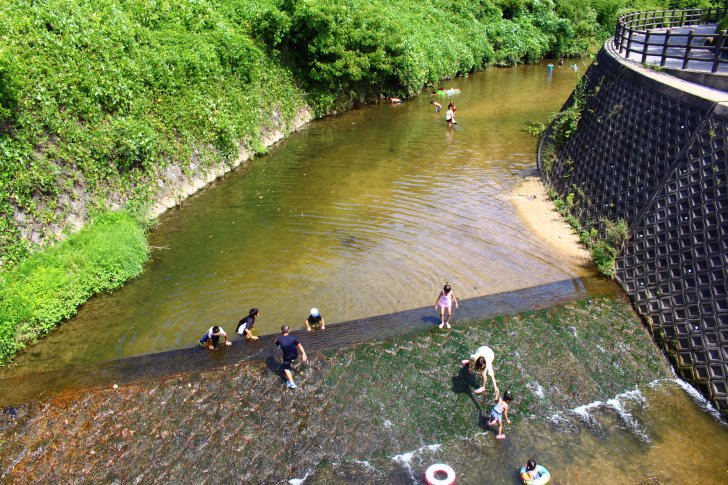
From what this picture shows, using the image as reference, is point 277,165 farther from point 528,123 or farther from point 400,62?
point 528,123

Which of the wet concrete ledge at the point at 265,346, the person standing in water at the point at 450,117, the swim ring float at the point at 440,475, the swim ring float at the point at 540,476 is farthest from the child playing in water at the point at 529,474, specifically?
the person standing in water at the point at 450,117

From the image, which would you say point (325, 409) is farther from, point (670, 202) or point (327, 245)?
point (670, 202)

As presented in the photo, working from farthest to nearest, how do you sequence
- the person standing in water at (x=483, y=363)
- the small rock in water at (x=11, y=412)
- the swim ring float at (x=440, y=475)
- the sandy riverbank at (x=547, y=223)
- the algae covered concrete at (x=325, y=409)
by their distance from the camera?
the sandy riverbank at (x=547, y=223) < the person standing in water at (x=483, y=363) < the small rock in water at (x=11, y=412) < the algae covered concrete at (x=325, y=409) < the swim ring float at (x=440, y=475)

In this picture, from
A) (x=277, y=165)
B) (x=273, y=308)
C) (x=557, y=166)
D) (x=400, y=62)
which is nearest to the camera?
(x=273, y=308)

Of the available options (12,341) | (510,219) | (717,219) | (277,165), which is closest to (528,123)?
(510,219)

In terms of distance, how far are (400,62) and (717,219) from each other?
24216 mm

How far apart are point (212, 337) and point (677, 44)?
75.3 ft

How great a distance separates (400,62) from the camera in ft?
107

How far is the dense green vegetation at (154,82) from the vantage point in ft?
47.5

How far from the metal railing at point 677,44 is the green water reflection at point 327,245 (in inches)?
257

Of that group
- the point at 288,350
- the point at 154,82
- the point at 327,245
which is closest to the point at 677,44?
the point at 327,245

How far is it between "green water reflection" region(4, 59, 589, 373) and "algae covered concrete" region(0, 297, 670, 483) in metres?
1.85

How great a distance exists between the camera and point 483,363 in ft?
35.2

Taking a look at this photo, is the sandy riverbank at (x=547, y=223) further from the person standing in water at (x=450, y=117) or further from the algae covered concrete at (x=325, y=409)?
the person standing in water at (x=450, y=117)
